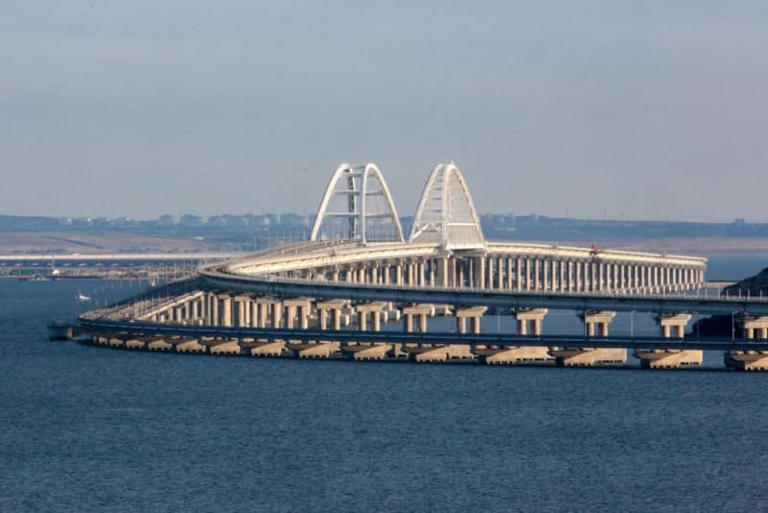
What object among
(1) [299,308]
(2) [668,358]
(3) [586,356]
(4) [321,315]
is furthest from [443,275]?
(2) [668,358]

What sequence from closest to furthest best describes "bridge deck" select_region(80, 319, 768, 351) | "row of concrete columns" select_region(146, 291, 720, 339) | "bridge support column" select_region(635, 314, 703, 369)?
"bridge deck" select_region(80, 319, 768, 351) < "bridge support column" select_region(635, 314, 703, 369) < "row of concrete columns" select_region(146, 291, 720, 339)

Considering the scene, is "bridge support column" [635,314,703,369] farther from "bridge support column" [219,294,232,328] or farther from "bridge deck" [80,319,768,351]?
"bridge support column" [219,294,232,328]

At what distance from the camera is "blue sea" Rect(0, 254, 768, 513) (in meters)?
70.7

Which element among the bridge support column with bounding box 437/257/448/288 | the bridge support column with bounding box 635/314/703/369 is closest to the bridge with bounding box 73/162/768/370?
the bridge support column with bounding box 635/314/703/369

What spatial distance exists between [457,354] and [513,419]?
28.0 metres

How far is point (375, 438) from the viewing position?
84.1 meters

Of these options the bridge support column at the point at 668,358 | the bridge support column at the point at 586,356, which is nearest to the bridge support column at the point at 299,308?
the bridge support column at the point at 586,356

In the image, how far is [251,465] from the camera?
253 feet

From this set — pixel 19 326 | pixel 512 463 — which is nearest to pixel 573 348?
pixel 512 463

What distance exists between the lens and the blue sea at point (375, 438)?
70688 mm

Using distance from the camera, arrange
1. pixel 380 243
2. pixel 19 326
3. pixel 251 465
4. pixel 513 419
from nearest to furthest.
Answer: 1. pixel 251 465
2. pixel 513 419
3. pixel 19 326
4. pixel 380 243

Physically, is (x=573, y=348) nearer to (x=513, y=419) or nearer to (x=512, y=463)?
(x=513, y=419)

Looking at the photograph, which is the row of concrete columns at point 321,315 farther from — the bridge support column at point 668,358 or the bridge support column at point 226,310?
the bridge support column at point 668,358

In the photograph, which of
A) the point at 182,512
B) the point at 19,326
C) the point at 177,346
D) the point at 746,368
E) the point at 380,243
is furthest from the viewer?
the point at 380,243
